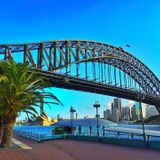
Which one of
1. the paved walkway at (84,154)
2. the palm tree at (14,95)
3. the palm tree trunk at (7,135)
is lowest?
the paved walkway at (84,154)

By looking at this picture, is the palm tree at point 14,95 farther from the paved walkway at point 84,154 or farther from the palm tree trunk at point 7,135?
the paved walkway at point 84,154

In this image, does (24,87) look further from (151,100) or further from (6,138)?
(151,100)

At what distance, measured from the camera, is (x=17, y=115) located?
30.0 meters

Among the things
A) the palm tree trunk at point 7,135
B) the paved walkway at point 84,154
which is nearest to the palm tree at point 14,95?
the palm tree trunk at point 7,135

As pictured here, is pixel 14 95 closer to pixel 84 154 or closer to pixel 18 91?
pixel 18 91

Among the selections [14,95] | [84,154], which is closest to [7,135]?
[14,95]

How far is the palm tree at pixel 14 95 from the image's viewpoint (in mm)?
28875

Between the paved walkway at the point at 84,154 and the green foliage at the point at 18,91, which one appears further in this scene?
the green foliage at the point at 18,91

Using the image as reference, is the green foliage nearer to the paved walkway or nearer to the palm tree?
the palm tree

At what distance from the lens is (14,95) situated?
29.2 m

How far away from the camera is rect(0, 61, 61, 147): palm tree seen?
28875mm

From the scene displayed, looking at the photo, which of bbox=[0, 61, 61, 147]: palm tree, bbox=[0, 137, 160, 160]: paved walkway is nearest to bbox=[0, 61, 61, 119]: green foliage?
bbox=[0, 61, 61, 147]: palm tree

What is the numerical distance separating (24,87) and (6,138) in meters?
4.72

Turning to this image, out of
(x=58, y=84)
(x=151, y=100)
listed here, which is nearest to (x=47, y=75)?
(x=58, y=84)
